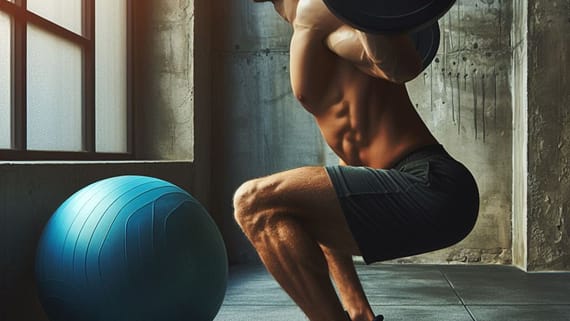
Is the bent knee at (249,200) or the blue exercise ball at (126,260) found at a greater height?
the bent knee at (249,200)

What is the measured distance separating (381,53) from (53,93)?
2.10m

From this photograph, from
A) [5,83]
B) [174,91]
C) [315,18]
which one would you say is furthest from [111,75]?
[315,18]

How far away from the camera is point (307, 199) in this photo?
1.72 m

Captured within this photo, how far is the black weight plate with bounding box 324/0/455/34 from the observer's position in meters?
1.46

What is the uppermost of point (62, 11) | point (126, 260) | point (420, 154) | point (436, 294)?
point (62, 11)

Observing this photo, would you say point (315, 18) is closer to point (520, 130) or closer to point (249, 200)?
point (249, 200)

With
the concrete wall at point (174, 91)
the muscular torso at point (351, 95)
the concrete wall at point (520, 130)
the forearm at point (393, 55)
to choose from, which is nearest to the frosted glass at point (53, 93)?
the concrete wall at point (174, 91)

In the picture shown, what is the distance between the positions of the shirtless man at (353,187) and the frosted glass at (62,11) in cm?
167

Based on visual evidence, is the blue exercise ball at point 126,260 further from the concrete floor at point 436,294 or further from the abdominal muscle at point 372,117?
the concrete floor at point 436,294

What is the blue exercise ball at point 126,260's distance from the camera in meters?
2.07

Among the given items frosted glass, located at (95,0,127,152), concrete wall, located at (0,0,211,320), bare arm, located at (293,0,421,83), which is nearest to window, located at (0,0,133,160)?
frosted glass, located at (95,0,127,152)

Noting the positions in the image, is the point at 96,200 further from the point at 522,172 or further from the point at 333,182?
the point at 522,172

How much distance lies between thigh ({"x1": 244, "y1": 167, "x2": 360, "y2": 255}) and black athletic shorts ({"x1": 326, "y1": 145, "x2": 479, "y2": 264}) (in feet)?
0.08

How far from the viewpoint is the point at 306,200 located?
1.72 metres
